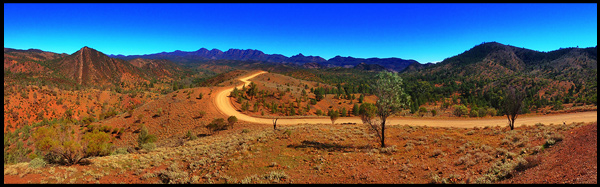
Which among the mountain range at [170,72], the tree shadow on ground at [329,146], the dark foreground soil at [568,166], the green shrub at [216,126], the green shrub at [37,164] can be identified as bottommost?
the green shrub at [216,126]

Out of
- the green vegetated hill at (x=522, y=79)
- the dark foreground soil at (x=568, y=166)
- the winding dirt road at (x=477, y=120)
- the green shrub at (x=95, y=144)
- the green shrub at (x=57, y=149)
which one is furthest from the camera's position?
the green vegetated hill at (x=522, y=79)

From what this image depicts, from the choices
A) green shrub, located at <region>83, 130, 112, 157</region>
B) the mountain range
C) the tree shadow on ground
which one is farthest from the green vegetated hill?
green shrub, located at <region>83, 130, 112, 157</region>

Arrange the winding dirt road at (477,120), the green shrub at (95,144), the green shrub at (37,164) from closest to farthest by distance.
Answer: the green shrub at (37,164)
the green shrub at (95,144)
the winding dirt road at (477,120)

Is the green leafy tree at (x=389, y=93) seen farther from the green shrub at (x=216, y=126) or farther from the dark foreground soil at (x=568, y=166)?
the green shrub at (x=216, y=126)

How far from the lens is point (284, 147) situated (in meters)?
14.6

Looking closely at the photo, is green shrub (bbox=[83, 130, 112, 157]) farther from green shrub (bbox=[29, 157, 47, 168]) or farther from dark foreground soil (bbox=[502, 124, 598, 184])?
dark foreground soil (bbox=[502, 124, 598, 184])

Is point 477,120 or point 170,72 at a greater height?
point 170,72

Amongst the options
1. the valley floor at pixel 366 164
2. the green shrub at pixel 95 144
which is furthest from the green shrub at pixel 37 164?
the green shrub at pixel 95 144

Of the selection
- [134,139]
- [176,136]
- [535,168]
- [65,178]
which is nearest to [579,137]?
[535,168]

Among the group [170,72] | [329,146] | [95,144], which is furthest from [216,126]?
[170,72]

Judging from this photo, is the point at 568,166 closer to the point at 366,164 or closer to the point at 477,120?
the point at 366,164

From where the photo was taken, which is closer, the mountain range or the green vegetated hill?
the green vegetated hill

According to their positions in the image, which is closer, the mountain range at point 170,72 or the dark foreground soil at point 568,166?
the dark foreground soil at point 568,166

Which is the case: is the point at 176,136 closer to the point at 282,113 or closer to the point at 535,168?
the point at 282,113
